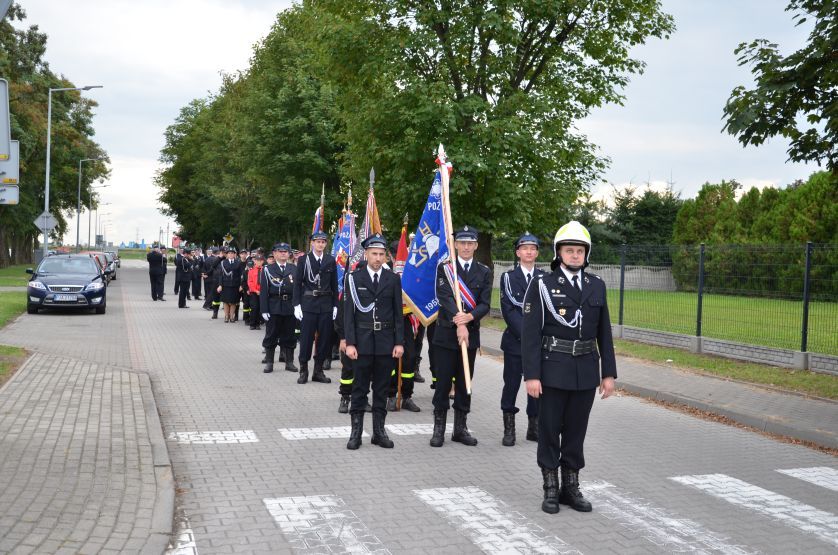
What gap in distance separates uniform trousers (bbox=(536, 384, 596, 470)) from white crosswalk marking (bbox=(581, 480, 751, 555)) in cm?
42

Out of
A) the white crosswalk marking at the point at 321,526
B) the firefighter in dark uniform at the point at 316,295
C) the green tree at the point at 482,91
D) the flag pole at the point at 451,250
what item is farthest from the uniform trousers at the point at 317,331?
the green tree at the point at 482,91

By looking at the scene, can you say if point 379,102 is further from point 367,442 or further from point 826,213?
point 826,213

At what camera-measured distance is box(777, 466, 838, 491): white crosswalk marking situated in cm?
755

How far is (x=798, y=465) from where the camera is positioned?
8.33 metres

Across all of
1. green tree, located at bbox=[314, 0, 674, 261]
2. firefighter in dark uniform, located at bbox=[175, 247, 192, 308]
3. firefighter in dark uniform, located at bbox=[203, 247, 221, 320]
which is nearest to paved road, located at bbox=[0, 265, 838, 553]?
green tree, located at bbox=[314, 0, 674, 261]

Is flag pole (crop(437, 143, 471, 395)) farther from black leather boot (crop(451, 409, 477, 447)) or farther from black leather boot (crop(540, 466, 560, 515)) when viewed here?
black leather boot (crop(540, 466, 560, 515))

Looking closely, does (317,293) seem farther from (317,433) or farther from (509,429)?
(509,429)

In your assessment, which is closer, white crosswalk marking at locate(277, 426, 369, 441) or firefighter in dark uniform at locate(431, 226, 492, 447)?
firefighter in dark uniform at locate(431, 226, 492, 447)

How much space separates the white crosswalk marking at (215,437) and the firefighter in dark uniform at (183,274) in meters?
20.5

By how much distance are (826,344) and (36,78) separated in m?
49.5

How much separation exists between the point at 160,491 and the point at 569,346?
309 centimetres

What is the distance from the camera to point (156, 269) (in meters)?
32.6

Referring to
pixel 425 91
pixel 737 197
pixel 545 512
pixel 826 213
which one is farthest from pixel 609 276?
pixel 737 197

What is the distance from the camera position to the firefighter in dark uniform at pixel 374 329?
28.1 ft
